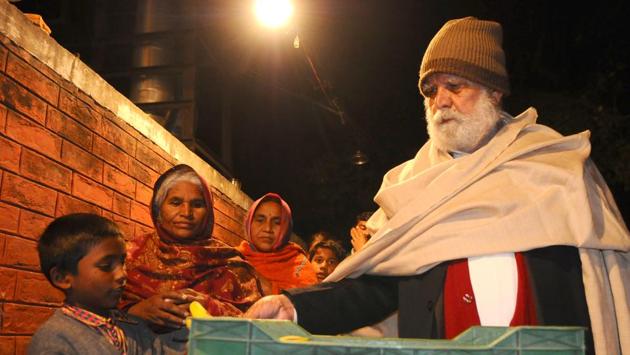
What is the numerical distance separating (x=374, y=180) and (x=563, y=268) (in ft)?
46.0

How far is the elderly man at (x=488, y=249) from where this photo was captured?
7.07 feet

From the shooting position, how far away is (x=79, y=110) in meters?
4.07

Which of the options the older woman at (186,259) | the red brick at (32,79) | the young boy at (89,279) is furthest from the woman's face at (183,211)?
the red brick at (32,79)

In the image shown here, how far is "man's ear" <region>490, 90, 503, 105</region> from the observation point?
108 inches

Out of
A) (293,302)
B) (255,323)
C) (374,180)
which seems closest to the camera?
(255,323)

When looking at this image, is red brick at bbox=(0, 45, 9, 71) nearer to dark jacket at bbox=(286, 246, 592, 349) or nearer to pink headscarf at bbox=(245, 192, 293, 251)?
dark jacket at bbox=(286, 246, 592, 349)

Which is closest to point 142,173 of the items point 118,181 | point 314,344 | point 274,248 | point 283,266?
point 118,181

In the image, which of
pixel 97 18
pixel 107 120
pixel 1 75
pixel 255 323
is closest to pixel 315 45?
pixel 97 18

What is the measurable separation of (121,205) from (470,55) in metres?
3.00

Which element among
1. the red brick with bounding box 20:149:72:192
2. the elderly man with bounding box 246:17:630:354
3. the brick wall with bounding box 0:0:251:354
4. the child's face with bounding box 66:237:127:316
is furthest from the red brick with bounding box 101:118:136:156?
the elderly man with bounding box 246:17:630:354

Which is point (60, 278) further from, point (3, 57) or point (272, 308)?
point (272, 308)

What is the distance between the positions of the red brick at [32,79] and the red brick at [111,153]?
580 mm

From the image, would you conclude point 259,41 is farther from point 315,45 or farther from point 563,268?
point 563,268

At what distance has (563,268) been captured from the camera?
7.30 ft
